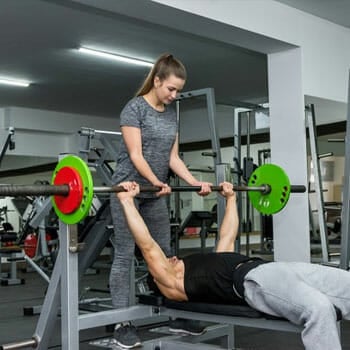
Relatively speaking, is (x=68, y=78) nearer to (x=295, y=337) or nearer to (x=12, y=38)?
(x=12, y=38)

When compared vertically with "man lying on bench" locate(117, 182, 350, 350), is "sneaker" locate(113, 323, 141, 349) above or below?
below

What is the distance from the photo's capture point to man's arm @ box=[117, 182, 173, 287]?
2.13 metres

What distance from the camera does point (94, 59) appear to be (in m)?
6.13

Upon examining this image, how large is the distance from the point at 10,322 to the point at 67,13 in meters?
2.44

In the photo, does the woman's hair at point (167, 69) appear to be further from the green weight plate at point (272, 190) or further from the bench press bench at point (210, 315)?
the bench press bench at point (210, 315)

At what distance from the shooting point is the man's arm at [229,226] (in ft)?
8.15

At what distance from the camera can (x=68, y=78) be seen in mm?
6957

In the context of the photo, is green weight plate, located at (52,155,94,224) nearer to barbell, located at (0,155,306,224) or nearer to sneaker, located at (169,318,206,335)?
barbell, located at (0,155,306,224)

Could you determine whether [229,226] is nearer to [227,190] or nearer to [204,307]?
[227,190]

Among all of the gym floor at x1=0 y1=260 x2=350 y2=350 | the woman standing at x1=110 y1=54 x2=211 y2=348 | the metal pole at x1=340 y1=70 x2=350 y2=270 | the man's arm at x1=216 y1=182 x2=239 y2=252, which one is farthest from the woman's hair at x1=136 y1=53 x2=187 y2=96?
the metal pole at x1=340 y1=70 x2=350 y2=270

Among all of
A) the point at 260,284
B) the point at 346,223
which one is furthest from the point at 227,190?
the point at 346,223

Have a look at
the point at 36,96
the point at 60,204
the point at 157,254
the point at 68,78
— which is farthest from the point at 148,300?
the point at 36,96

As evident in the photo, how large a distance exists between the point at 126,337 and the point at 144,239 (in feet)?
1.42

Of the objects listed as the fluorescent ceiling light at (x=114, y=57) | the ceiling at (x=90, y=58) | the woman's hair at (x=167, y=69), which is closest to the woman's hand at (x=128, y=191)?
the woman's hair at (x=167, y=69)
